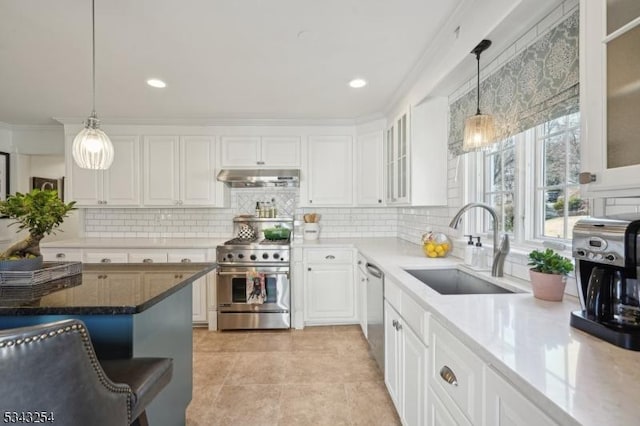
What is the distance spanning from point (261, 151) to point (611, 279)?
3315mm

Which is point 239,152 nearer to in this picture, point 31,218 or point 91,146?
point 91,146

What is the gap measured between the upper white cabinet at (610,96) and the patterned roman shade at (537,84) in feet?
1.39

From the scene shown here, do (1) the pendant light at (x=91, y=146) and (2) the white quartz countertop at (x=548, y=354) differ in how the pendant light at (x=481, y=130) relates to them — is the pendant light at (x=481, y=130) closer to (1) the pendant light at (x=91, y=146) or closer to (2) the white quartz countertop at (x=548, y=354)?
(2) the white quartz countertop at (x=548, y=354)

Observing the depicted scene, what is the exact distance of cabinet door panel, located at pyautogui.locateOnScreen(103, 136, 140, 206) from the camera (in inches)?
143

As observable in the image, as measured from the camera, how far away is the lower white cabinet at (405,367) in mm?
1421

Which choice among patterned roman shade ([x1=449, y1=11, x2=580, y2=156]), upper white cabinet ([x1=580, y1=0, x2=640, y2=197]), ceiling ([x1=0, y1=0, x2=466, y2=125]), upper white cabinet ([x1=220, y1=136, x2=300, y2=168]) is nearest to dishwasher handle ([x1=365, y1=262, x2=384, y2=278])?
patterned roman shade ([x1=449, y1=11, x2=580, y2=156])

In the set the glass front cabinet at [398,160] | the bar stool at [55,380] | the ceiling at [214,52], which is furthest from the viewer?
the glass front cabinet at [398,160]

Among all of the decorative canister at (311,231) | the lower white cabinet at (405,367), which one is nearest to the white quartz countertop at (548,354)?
the lower white cabinet at (405,367)

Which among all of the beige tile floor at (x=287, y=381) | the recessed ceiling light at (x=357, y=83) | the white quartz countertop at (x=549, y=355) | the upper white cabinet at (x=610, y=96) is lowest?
the beige tile floor at (x=287, y=381)

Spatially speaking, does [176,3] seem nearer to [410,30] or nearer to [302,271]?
[410,30]

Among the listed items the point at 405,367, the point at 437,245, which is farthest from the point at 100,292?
the point at 437,245

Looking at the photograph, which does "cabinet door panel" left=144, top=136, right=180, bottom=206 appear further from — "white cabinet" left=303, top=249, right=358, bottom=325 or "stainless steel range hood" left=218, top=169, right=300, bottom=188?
"white cabinet" left=303, top=249, right=358, bottom=325

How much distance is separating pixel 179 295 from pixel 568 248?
2013 millimetres

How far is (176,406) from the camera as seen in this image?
1.68 metres
